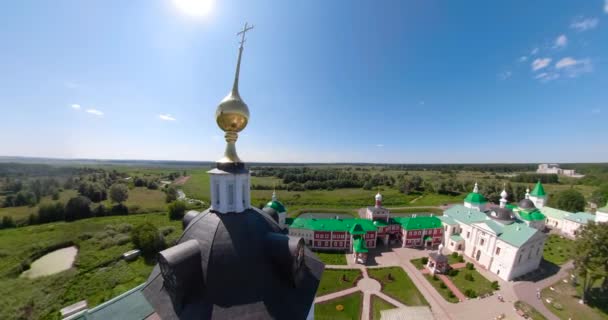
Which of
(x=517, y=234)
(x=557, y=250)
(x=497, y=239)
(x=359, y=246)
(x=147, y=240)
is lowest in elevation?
(x=557, y=250)

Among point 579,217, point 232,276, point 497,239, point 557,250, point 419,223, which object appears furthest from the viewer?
point 579,217

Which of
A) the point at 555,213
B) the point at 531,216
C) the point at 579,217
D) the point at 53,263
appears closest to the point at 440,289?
the point at 531,216

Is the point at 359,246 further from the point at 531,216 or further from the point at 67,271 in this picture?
the point at 67,271

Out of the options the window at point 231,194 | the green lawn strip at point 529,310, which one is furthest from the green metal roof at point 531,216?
the window at point 231,194

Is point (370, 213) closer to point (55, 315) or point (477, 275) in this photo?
point (477, 275)

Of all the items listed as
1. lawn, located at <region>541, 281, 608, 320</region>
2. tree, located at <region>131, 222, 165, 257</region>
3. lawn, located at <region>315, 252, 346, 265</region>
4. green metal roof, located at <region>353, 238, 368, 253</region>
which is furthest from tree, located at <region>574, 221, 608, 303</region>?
tree, located at <region>131, 222, 165, 257</region>

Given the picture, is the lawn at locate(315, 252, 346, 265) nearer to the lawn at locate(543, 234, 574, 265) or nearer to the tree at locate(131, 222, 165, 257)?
the tree at locate(131, 222, 165, 257)

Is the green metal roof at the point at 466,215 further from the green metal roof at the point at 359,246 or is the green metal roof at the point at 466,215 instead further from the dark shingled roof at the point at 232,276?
the dark shingled roof at the point at 232,276
